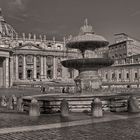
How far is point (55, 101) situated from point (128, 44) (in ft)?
265

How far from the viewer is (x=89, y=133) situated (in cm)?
877

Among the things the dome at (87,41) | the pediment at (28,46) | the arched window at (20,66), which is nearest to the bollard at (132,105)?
the dome at (87,41)

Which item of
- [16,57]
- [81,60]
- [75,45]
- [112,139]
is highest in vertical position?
[16,57]

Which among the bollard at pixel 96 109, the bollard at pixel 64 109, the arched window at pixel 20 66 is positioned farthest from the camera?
the arched window at pixel 20 66

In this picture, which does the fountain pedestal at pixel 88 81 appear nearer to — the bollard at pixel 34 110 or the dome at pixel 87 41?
the dome at pixel 87 41

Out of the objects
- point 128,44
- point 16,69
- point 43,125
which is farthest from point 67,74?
point 43,125

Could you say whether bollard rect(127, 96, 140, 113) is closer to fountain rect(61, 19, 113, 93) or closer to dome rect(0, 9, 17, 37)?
fountain rect(61, 19, 113, 93)

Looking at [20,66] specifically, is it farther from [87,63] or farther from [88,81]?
[87,63]

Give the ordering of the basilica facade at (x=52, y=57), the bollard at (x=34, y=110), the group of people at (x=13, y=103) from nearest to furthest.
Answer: the bollard at (x=34, y=110), the group of people at (x=13, y=103), the basilica facade at (x=52, y=57)

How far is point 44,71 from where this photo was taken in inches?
A: 4053

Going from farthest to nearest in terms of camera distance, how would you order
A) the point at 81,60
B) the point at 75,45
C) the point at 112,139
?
the point at 75,45 < the point at 81,60 < the point at 112,139

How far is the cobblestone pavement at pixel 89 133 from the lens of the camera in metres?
8.17

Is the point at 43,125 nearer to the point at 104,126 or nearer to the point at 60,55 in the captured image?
the point at 104,126

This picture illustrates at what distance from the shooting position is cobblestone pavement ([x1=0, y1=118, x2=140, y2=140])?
8173 mm
